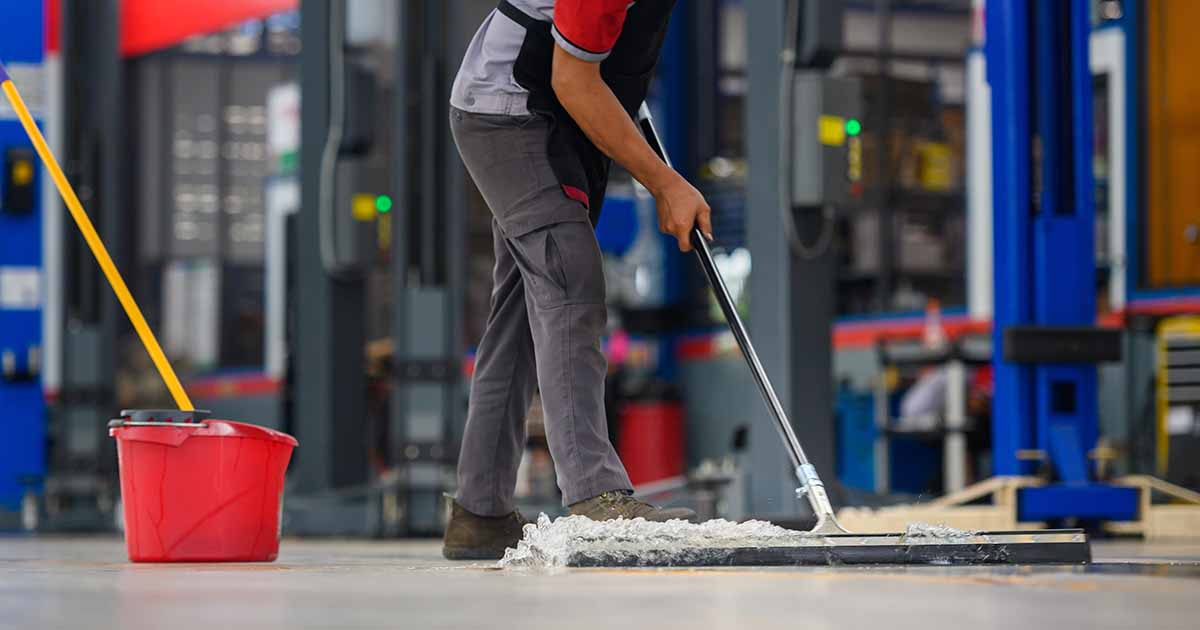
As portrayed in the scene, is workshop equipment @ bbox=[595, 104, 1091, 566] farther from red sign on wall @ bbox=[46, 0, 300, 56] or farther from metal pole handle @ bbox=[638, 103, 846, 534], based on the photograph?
red sign on wall @ bbox=[46, 0, 300, 56]

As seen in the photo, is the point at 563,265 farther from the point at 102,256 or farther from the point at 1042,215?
the point at 1042,215

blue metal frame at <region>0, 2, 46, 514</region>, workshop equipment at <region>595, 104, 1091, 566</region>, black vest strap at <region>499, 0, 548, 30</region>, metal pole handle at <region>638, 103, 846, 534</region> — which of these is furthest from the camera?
blue metal frame at <region>0, 2, 46, 514</region>

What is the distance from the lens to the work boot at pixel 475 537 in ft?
9.72

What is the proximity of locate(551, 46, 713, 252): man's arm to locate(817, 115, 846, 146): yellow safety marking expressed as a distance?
10.2ft

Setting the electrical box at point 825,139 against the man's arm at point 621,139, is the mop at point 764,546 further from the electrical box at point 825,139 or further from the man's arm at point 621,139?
the electrical box at point 825,139

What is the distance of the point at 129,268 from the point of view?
1115 centimetres

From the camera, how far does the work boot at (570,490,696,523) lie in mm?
2514

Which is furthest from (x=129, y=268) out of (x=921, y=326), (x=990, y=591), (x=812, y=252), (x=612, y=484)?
(x=990, y=591)

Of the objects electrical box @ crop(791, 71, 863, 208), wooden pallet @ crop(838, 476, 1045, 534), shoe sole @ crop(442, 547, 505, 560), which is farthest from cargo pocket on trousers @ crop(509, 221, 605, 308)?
electrical box @ crop(791, 71, 863, 208)

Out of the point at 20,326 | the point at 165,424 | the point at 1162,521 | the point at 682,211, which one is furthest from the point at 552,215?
the point at 20,326

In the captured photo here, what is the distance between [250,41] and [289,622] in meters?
13.1

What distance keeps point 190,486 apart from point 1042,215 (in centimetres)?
301

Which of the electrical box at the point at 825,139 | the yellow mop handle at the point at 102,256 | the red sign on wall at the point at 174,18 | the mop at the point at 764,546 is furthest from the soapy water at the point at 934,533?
the red sign on wall at the point at 174,18

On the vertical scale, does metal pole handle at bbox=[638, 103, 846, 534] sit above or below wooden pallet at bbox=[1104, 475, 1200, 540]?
above
